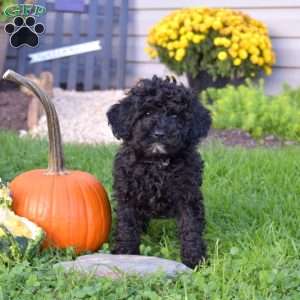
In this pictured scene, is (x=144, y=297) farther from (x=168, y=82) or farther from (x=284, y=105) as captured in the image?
(x=284, y=105)

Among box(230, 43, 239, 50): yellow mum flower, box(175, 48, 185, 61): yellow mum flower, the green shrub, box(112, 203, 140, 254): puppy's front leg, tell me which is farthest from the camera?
box(175, 48, 185, 61): yellow mum flower

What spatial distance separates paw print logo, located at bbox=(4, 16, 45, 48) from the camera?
18.6 ft

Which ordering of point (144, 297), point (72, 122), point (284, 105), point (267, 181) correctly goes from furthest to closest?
1. point (72, 122)
2. point (284, 105)
3. point (267, 181)
4. point (144, 297)

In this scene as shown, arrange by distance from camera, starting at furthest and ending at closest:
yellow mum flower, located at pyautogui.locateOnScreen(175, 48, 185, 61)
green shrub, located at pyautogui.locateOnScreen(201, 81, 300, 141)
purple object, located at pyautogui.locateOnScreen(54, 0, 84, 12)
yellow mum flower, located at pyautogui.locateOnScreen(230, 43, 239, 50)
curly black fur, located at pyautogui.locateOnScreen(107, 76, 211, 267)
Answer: purple object, located at pyautogui.locateOnScreen(54, 0, 84, 12) → yellow mum flower, located at pyautogui.locateOnScreen(175, 48, 185, 61) → yellow mum flower, located at pyautogui.locateOnScreen(230, 43, 239, 50) → green shrub, located at pyautogui.locateOnScreen(201, 81, 300, 141) → curly black fur, located at pyautogui.locateOnScreen(107, 76, 211, 267)

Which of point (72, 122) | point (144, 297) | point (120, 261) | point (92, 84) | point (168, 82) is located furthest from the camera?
point (92, 84)

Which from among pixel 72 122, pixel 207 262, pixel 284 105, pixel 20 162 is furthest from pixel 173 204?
pixel 72 122

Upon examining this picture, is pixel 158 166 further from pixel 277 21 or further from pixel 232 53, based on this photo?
pixel 277 21

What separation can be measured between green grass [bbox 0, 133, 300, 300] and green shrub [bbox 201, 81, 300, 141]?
0.77m

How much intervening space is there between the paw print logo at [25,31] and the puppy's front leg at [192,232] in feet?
7.13

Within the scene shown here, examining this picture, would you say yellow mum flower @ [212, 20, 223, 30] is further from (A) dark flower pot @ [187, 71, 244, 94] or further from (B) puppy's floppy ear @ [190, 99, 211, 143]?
(B) puppy's floppy ear @ [190, 99, 211, 143]

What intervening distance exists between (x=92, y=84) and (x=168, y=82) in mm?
6446

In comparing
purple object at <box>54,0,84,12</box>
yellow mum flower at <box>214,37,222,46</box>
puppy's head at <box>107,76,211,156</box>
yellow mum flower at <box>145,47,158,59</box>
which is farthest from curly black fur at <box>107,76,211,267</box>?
purple object at <box>54,0,84,12</box>

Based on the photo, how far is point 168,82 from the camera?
417 centimetres

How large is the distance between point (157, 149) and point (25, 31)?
241cm
